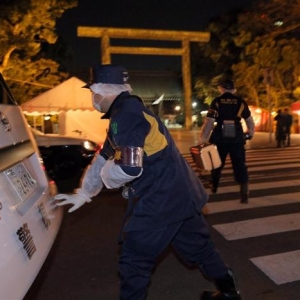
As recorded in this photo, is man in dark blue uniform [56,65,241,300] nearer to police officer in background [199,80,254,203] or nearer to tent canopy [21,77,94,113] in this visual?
police officer in background [199,80,254,203]

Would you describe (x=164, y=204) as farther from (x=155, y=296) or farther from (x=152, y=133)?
(x=155, y=296)

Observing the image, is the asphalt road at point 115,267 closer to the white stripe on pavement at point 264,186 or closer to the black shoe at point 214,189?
the black shoe at point 214,189

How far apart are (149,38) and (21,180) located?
76.0 ft

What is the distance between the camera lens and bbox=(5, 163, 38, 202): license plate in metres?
2.57

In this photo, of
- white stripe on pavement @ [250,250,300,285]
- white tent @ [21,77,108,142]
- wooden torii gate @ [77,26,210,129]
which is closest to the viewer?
white stripe on pavement @ [250,250,300,285]

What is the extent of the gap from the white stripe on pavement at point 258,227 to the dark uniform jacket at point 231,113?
1182 millimetres

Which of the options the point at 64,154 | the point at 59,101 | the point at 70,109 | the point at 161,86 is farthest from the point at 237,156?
the point at 161,86

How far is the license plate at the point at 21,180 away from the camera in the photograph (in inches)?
101

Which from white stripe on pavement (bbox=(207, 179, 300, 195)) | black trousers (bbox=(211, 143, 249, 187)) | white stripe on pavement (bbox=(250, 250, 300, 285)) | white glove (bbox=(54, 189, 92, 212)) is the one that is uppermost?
white glove (bbox=(54, 189, 92, 212))

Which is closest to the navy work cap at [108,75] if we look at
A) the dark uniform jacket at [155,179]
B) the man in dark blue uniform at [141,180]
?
the man in dark blue uniform at [141,180]

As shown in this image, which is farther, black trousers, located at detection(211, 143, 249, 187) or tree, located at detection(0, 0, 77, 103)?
tree, located at detection(0, 0, 77, 103)

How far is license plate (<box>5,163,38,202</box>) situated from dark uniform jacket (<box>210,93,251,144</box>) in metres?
3.54

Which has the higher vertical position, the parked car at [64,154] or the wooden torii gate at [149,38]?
the wooden torii gate at [149,38]

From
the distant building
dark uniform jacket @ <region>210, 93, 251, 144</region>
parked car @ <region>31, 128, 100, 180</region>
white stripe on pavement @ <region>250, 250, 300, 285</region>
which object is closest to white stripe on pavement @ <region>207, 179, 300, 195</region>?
dark uniform jacket @ <region>210, 93, 251, 144</region>
